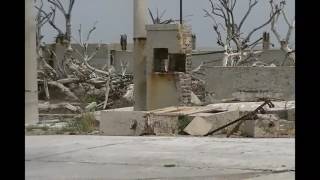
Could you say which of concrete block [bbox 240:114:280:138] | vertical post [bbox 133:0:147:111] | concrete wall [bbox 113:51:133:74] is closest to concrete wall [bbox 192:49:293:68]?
concrete wall [bbox 113:51:133:74]

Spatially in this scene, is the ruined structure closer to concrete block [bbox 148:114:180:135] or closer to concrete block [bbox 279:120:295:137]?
concrete block [bbox 148:114:180:135]

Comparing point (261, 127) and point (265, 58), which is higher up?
point (265, 58)

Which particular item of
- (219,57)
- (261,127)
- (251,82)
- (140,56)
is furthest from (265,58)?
(261,127)

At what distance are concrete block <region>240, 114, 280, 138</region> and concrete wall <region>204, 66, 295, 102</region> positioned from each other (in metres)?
7.21

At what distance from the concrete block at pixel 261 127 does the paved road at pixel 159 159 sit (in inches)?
56.8

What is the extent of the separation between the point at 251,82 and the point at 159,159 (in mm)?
12274

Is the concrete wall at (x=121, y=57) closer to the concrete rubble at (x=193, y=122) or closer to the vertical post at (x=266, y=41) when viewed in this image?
the vertical post at (x=266, y=41)

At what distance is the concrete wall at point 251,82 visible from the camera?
19344 millimetres

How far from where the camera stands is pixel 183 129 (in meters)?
12.5

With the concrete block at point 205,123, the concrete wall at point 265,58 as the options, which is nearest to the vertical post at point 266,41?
the concrete wall at point 265,58

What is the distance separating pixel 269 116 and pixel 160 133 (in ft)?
8.16

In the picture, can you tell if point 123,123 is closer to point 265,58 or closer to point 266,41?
point 265,58

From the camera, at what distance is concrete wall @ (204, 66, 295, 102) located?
762 inches

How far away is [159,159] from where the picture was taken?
782 centimetres
